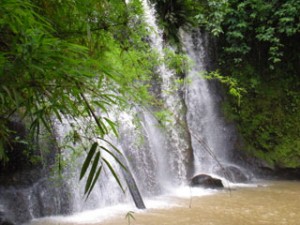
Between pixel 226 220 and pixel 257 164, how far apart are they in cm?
430

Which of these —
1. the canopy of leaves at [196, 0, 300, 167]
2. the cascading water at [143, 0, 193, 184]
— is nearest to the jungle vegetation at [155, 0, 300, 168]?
the canopy of leaves at [196, 0, 300, 167]

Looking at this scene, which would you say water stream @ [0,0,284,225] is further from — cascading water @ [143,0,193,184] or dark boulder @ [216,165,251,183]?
dark boulder @ [216,165,251,183]

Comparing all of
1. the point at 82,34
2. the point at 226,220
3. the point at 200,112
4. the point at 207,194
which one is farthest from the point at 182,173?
the point at 82,34

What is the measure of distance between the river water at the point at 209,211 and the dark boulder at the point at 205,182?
307 millimetres

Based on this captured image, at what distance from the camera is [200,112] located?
30.1ft

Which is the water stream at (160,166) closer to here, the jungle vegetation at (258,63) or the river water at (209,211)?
the river water at (209,211)

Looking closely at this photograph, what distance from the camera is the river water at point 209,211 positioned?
4690mm

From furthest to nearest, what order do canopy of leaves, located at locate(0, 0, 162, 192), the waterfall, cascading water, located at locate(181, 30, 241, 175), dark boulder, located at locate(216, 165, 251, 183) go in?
cascading water, located at locate(181, 30, 241, 175)
dark boulder, located at locate(216, 165, 251, 183)
the waterfall
canopy of leaves, located at locate(0, 0, 162, 192)

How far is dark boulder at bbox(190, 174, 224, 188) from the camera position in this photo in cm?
701

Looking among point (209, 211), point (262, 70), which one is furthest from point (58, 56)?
point (262, 70)

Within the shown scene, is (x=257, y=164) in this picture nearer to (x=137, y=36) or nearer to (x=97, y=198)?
(x=97, y=198)

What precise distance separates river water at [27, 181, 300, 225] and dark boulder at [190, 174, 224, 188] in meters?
0.31

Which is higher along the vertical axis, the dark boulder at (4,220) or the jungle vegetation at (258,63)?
the jungle vegetation at (258,63)

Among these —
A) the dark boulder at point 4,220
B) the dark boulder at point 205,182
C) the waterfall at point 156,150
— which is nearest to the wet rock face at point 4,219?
the dark boulder at point 4,220
